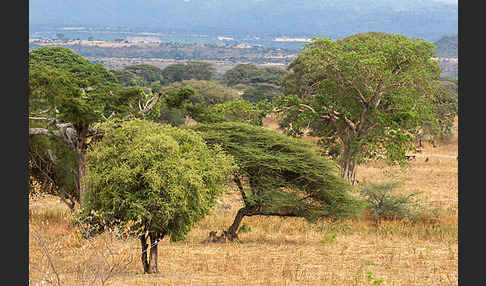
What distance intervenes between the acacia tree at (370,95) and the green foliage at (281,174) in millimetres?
8477

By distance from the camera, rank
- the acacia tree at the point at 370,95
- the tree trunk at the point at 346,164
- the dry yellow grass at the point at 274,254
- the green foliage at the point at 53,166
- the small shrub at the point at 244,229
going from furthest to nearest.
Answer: the tree trunk at the point at 346,164 < the acacia tree at the point at 370,95 < the green foliage at the point at 53,166 < the small shrub at the point at 244,229 < the dry yellow grass at the point at 274,254

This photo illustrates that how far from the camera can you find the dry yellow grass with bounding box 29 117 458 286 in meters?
11.0

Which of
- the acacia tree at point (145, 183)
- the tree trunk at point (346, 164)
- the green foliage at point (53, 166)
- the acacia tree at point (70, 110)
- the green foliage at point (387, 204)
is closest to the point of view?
the acacia tree at point (145, 183)

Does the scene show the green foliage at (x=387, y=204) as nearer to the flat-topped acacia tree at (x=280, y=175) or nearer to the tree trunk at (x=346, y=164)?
the tree trunk at (x=346, y=164)

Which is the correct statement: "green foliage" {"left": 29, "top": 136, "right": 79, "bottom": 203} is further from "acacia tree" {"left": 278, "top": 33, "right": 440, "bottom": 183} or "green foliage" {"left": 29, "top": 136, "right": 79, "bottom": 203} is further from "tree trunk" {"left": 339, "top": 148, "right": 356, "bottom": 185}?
"tree trunk" {"left": 339, "top": 148, "right": 356, "bottom": 185}

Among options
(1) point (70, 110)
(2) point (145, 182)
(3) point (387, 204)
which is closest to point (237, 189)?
(1) point (70, 110)

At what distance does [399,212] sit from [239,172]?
8532mm

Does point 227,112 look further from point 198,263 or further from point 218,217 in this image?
point 198,263

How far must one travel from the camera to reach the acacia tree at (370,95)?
→ 947 inches

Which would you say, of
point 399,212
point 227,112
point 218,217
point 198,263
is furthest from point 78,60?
point 198,263

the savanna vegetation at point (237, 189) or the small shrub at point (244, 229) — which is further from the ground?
the savanna vegetation at point (237, 189)

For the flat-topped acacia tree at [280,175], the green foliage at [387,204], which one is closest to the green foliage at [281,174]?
the flat-topped acacia tree at [280,175]
